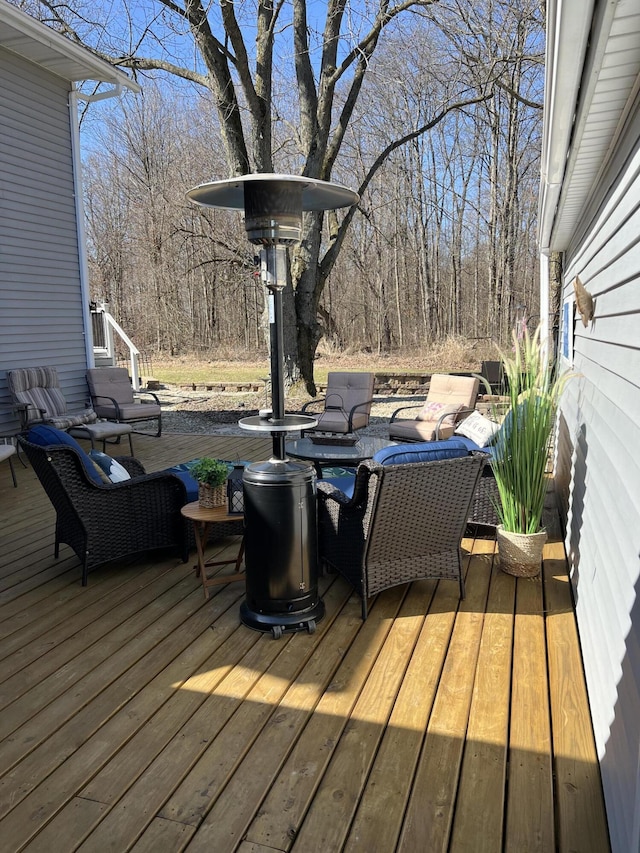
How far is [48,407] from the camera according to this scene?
7207 millimetres

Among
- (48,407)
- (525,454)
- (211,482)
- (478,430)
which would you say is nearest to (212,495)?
(211,482)

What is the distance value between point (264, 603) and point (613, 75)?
2391mm

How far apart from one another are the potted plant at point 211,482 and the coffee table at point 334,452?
128 centimetres

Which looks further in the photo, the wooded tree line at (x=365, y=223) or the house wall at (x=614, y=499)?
the wooded tree line at (x=365, y=223)

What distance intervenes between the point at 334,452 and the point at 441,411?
177 centimetres

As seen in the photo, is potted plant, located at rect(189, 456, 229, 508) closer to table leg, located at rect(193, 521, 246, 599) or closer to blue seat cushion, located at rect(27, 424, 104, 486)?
table leg, located at rect(193, 521, 246, 599)

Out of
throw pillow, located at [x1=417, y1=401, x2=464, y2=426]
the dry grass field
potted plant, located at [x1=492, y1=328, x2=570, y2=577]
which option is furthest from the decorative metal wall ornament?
the dry grass field

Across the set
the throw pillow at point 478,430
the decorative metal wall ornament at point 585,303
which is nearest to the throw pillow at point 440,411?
the throw pillow at point 478,430

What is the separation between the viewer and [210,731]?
2238 millimetres

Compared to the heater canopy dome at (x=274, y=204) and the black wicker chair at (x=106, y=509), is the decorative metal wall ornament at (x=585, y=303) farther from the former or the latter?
the black wicker chair at (x=106, y=509)

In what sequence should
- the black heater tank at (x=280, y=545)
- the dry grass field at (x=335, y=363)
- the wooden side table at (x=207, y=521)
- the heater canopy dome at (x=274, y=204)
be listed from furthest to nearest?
the dry grass field at (x=335, y=363)
the wooden side table at (x=207, y=521)
the black heater tank at (x=280, y=545)
the heater canopy dome at (x=274, y=204)

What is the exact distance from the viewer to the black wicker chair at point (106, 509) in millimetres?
3338

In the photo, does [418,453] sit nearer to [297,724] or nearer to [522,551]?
[522,551]

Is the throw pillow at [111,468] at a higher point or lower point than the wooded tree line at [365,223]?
lower
